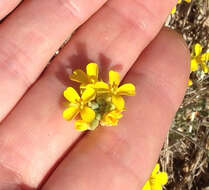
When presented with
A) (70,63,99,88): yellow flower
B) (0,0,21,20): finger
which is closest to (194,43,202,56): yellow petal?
(70,63,99,88): yellow flower

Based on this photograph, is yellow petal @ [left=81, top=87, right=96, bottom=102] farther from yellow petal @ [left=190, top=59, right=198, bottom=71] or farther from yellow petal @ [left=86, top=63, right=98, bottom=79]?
yellow petal @ [left=190, top=59, right=198, bottom=71]

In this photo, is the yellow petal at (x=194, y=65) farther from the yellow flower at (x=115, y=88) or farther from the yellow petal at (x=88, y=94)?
the yellow petal at (x=88, y=94)

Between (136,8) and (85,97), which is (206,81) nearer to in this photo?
(136,8)

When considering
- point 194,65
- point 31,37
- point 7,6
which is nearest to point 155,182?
point 194,65

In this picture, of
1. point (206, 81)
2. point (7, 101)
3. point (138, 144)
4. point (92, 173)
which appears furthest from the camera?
point (206, 81)

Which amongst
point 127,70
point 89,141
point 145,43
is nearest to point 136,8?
point 145,43

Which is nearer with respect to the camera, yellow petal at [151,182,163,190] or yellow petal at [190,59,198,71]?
yellow petal at [151,182,163,190]

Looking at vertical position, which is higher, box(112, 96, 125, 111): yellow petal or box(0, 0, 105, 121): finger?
box(0, 0, 105, 121): finger
